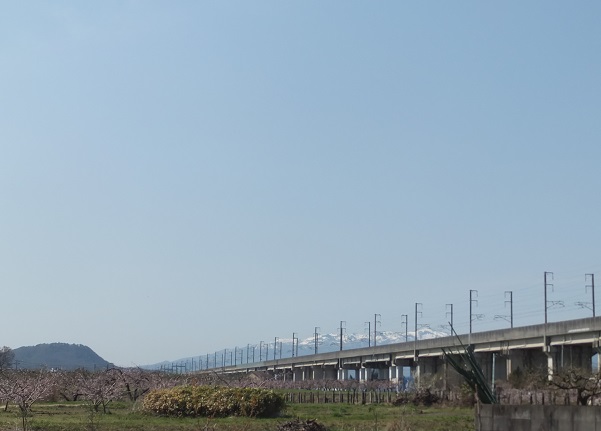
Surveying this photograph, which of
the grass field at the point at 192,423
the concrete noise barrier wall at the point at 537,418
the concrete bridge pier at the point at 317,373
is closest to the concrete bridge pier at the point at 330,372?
the concrete bridge pier at the point at 317,373

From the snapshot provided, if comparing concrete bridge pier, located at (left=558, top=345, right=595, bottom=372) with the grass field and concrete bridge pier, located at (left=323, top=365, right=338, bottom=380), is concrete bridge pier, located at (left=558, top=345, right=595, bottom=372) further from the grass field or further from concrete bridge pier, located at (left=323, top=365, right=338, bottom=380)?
concrete bridge pier, located at (left=323, top=365, right=338, bottom=380)

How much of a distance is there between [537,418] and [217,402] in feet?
95.0

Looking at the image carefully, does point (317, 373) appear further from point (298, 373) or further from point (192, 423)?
point (192, 423)

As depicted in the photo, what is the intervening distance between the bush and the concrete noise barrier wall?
27.3 metres

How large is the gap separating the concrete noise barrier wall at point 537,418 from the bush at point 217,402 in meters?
27.3

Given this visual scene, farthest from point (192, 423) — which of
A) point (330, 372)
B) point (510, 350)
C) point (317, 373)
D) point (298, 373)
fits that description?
point (298, 373)

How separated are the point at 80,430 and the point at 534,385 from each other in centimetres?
3403

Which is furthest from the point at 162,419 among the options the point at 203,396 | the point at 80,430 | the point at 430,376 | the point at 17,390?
the point at 430,376

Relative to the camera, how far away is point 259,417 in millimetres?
43875

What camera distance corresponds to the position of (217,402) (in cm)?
4428

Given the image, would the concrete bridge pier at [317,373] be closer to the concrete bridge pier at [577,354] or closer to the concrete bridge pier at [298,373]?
the concrete bridge pier at [298,373]

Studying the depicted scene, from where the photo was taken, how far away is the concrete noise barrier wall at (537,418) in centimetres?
1622

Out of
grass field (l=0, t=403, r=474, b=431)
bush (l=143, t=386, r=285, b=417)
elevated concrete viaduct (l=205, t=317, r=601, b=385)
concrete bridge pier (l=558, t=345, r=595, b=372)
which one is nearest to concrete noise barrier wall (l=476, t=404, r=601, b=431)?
grass field (l=0, t=403, r=474, b=431)

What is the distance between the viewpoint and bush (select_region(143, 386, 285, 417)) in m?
44.1
